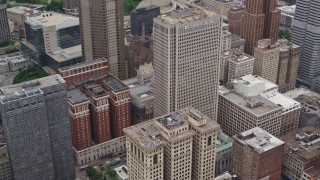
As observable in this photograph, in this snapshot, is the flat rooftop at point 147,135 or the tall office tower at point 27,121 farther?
the tall office tower at point 27,121

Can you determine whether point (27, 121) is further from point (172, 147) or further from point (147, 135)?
point (172, 147)

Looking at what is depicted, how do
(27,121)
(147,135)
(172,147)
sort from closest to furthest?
1. (172,147)
2. (147,135)
3. (27,121)

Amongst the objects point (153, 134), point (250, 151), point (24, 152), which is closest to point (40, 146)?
point (24, 152)

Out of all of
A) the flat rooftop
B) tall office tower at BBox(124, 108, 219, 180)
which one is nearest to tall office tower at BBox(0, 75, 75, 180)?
tall office tower at BBox(124, 108, 219, 180)

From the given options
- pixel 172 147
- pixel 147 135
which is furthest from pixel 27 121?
pixel 172 147

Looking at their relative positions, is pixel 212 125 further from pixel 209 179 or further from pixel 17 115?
pixel 17 115

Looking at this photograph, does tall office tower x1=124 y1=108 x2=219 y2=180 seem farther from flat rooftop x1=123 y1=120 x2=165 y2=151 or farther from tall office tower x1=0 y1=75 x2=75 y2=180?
tall office tower x1=0 y1=75 x2=75 y2=180

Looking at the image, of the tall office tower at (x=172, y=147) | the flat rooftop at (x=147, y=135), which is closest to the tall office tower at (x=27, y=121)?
the tall office tower at (x=172, y=147)

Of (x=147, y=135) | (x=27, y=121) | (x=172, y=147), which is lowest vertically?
(x=27, y=121)

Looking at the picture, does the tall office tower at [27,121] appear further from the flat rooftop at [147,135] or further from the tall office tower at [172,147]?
the flat rooftop at [147,135]
